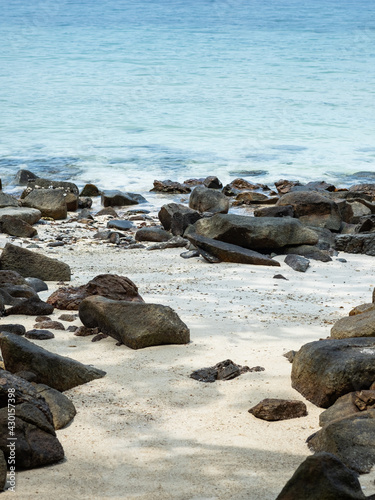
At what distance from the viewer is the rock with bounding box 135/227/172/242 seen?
763 cm

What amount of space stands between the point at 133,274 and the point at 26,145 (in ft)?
36.2

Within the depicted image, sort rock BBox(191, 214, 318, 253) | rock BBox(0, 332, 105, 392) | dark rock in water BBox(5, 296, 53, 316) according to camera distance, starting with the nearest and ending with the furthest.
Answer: rock BBox(0, 332, 105, 392), dark rock in water BBox(5, 296, 53, 316), rock BBox(191, 214, 318, 253)

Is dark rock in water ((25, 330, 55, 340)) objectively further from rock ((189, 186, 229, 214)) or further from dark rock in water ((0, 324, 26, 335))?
rock ((189, 186, 229, 214))

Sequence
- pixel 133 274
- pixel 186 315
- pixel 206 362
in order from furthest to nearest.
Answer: pixel 133 274 < pixel 186 315 < pixel 206 362

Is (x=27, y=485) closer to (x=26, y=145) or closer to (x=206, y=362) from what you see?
(x=206, y=362)

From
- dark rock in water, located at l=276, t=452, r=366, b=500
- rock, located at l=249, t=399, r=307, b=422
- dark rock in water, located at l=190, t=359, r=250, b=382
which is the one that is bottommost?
dark rock in water, located at l=190, t=359, r=250, b=382

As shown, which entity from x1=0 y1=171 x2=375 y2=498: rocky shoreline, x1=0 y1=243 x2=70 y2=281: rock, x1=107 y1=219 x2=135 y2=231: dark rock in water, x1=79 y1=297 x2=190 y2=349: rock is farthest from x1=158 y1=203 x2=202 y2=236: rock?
x1=79 y1=297 x2=190 y2=349: rock

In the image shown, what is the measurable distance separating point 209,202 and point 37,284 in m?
4.34

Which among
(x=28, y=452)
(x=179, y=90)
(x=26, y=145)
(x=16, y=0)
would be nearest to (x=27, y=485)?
(x=28, y=452)

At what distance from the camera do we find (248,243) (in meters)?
6.72

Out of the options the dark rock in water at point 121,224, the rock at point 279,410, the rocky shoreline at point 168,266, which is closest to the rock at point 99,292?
the rocky shoreline at point 168,266

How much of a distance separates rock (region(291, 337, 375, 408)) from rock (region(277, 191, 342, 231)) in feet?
15.3

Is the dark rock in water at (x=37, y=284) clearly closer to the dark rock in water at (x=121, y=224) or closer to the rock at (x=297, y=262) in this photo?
the rock at (x=297, y=262)

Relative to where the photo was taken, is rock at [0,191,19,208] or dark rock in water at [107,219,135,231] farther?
rock at [0,191,19,208]
